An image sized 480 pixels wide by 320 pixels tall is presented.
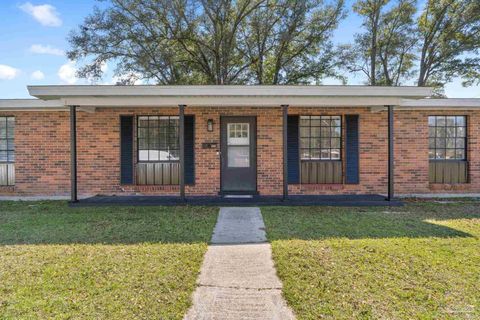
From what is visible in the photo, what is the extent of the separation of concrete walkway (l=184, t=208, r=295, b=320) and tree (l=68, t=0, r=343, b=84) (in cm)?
1272

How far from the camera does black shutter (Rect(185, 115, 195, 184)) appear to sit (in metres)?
8.59

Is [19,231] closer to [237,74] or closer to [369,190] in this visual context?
[369,190]

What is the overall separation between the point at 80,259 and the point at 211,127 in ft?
16.9

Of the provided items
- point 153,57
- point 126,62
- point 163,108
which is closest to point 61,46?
point 126,62

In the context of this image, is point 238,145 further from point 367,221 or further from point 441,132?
point 441,132

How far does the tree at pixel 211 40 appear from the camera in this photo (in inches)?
605

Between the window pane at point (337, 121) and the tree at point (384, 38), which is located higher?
the tree at point (384, 38)

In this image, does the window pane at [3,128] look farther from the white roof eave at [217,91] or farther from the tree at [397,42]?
the tree at [397,42]

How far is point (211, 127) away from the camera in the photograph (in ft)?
28.0

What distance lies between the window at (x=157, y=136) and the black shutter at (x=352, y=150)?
4.70 metres

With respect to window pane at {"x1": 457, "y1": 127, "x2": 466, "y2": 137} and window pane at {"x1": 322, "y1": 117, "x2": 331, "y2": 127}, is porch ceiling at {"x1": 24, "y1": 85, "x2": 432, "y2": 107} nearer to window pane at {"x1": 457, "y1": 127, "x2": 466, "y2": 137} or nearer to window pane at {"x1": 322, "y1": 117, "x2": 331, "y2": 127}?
window pane at {"x1": 322, "y1": 117, "x2": 331, "y2": 127}

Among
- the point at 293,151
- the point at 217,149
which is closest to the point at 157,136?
the point at 217,149

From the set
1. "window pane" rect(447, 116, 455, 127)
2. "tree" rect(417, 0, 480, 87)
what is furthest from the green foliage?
"window pane" rect(447, 116, 455, 127)

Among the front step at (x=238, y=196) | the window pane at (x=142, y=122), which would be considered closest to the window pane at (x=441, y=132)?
the front step at (x=238, y=196)
